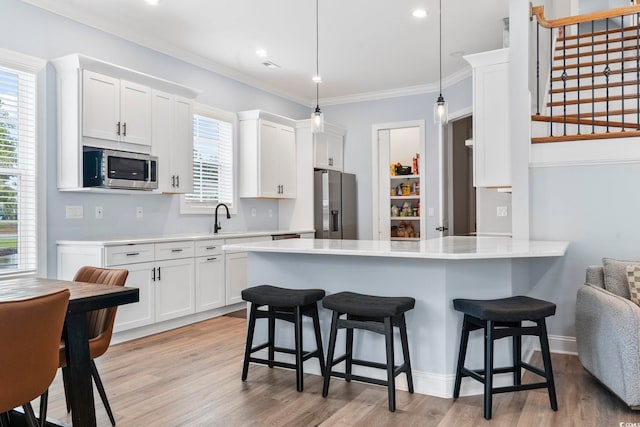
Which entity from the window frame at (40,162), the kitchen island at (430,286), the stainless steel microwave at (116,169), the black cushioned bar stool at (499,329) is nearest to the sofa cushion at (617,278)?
the kitchen island at (430,286)

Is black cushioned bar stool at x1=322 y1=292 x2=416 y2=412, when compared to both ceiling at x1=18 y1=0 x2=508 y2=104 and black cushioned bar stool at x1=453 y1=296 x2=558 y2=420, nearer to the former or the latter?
black cushioned bar stool at x1=453 y1=296 x2=558 y2=420

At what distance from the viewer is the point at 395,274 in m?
3.03

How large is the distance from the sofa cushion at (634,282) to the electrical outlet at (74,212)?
4219mm

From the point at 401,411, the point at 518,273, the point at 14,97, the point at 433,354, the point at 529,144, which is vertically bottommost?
the point at 401,411

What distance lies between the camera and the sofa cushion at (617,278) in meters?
3.00

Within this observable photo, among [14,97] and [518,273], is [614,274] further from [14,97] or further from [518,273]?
[14,97]

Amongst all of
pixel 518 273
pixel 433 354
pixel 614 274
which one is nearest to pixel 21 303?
pixel 433 354

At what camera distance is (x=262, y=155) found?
608 cm

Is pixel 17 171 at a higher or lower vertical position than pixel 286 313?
higher

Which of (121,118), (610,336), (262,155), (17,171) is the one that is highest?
(121,118)

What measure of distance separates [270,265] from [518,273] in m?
1.69

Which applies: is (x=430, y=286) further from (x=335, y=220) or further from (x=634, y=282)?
(x=335, y=220)

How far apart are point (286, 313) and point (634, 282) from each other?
2134 mm

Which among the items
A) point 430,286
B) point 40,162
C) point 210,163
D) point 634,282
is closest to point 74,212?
point 40,162
